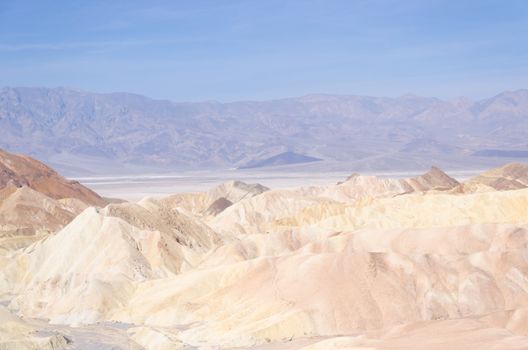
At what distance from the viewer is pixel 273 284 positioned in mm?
55250

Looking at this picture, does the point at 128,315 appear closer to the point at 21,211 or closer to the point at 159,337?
the point at 159,337

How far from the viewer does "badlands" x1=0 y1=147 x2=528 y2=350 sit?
4825cm

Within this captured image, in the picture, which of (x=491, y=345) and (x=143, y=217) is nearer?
(x=491, y=345)

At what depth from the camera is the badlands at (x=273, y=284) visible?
48.2 m

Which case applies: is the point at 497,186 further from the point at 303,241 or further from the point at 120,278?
the point at 120,278

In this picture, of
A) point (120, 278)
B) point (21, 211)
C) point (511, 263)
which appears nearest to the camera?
point (511, 263)

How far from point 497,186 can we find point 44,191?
68017 mm

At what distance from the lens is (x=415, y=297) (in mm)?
54156

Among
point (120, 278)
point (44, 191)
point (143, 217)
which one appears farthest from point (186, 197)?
point (120, 278)

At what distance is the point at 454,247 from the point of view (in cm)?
6494

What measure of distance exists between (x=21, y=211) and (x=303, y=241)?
40689 millimetres

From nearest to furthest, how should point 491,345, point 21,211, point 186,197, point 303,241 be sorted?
point 491,345 < point 303,241 < point 21,211 < point 186,197

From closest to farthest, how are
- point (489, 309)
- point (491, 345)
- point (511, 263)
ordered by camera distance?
point (491, 345), point (489, 309), point (511, 263)

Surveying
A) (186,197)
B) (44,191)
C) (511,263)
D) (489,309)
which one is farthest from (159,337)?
(186,197)
